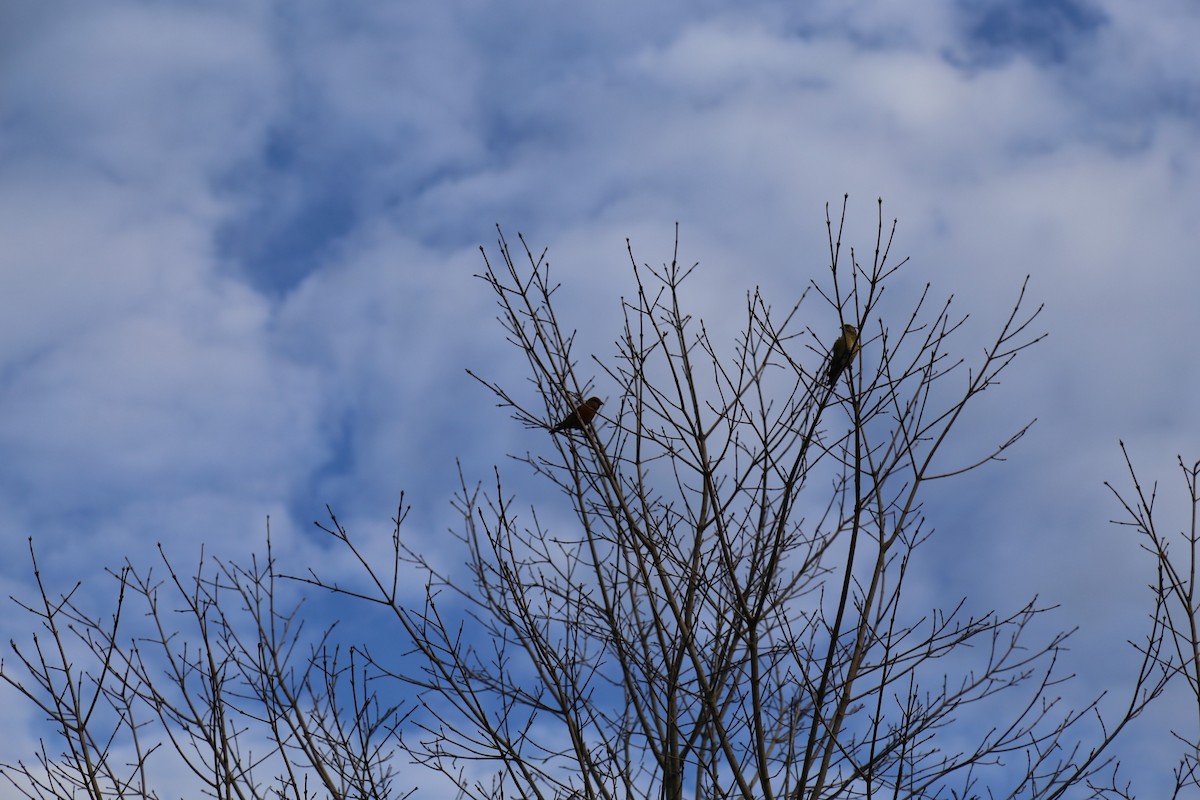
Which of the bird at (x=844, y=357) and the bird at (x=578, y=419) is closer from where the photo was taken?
the bird at (x=844, y=357)

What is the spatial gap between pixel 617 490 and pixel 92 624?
255 centimetres

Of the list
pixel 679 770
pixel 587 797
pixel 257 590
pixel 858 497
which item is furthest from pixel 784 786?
pixel 257 590

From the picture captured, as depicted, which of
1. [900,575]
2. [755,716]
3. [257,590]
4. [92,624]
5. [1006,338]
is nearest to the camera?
[755,716]

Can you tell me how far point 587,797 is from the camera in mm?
4398

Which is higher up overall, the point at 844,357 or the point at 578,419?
the point at 844,357

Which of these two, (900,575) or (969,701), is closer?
(900,575)

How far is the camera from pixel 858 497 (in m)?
4.05

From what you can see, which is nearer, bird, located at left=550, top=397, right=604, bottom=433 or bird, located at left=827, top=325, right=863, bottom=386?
bird, located at left=827, top=325, right=863, bottom=386

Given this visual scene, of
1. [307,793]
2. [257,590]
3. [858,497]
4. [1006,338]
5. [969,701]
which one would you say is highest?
[1006,338]

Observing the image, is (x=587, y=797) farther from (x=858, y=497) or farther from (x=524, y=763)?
(x=858, y=497)

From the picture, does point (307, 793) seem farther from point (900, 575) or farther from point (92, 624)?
point (900, 575)

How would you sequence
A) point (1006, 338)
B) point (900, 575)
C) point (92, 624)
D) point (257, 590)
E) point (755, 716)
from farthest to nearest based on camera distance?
1. point (257, 590)
2. point (92, 624)
3. point (1006, 338)
4. point (900, 575)
5. point (755, 716)

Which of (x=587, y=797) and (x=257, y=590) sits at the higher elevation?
(x=257, y=590)

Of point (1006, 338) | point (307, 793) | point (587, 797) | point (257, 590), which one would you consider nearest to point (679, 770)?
point (587, 797)
